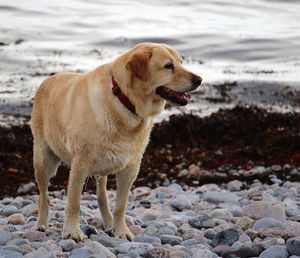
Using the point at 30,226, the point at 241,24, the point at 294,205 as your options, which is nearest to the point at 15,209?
the point at 30,226

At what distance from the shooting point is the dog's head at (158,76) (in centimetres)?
702

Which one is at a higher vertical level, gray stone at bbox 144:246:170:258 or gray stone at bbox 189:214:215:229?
gray stone at bbox 144:246:170:258

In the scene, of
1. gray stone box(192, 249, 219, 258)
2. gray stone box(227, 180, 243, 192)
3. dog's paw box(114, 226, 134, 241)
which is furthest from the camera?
gray stone box(227, 180, 243, 192)

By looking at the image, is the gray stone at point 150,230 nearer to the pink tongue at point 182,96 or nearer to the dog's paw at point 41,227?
the dog's paw at point 41,227

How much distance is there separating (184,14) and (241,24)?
9.20 feet

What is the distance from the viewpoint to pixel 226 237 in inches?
286

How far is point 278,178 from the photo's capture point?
13.1m

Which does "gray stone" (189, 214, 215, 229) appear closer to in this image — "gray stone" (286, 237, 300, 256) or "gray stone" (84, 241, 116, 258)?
"gray stone" (286, 237, 300, 256)

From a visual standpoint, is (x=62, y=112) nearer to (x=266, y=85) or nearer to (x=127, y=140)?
(x=127, y=140)

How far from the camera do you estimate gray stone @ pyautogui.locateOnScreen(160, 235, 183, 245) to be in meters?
7.30

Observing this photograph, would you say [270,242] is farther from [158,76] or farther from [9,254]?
[9,254]

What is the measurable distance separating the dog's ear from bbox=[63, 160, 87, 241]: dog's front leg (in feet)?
2.93

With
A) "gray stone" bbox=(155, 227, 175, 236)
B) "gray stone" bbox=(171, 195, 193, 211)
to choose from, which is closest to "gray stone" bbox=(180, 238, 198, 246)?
"gray stone" bbox=(155, 227, 175, 236)

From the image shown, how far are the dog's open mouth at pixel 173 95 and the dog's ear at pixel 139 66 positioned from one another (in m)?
0.19
